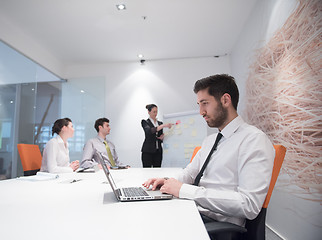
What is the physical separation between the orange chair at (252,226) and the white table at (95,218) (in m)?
0.11

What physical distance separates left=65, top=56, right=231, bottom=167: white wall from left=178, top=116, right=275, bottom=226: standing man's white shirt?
3.89 metres

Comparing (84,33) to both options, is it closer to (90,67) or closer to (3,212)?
(90,67)

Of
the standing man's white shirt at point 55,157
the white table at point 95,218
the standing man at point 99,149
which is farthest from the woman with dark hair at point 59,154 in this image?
the white table at point 95,218

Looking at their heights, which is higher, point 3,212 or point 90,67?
point 90,67

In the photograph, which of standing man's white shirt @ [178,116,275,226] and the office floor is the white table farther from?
the office floor

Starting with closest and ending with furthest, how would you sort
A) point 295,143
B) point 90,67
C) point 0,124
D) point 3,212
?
1. point 3,212
2. point 295,143
3. point 0,124
4. point 90,67

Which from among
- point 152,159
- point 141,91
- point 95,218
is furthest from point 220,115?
point 141,91

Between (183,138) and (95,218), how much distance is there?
12.8ft

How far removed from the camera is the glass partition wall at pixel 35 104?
3.62 meters

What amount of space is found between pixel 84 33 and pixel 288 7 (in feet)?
10.2

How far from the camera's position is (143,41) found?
14.1ft

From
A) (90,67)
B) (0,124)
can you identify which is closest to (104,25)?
(90,67)

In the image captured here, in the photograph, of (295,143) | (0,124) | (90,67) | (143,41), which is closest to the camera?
(295,143)

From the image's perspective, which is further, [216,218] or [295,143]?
[295,143]
